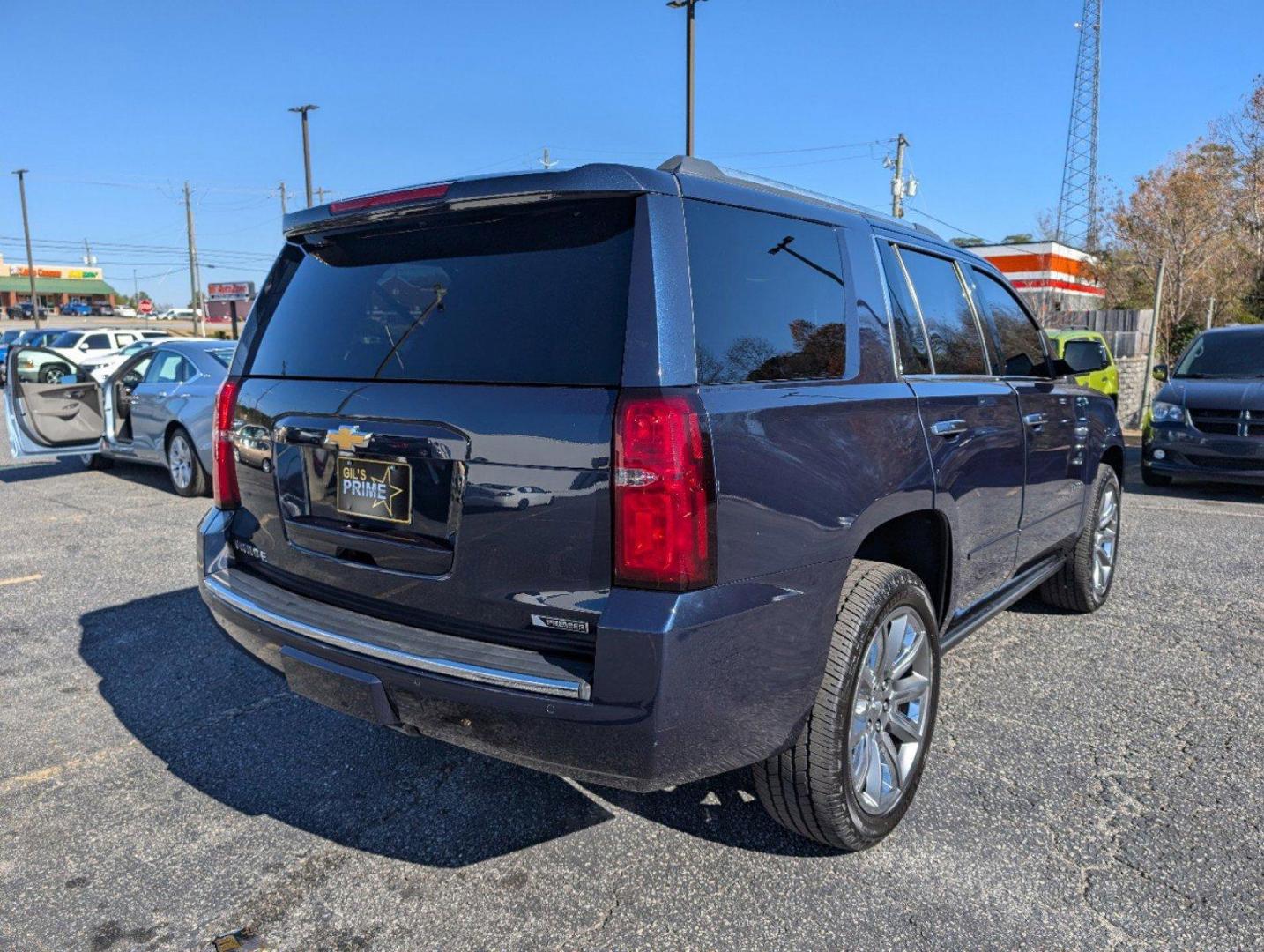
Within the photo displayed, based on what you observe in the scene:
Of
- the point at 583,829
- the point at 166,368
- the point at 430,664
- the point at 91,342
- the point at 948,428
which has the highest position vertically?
the point at 91,342

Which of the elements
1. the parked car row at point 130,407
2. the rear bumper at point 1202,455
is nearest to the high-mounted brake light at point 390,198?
the parked car row at point 130,407

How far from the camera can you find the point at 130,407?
372 inches

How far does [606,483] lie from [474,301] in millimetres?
698

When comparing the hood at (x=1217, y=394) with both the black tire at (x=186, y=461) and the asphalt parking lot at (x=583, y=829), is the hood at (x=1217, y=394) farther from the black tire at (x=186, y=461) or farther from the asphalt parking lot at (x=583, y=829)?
the black tire at (x=186, y=461)

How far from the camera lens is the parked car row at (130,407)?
8672mm

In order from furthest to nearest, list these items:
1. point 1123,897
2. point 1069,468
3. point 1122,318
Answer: point 1122,318
point 1069,468
point 1123,897

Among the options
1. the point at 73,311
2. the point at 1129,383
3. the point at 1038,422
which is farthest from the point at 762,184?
the point at 73,311

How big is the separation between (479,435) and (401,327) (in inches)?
21.2

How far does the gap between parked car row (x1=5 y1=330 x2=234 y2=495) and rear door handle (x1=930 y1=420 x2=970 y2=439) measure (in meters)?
7.09

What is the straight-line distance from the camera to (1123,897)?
8.43 feet

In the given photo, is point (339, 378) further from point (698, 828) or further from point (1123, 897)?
point (1123, 897)

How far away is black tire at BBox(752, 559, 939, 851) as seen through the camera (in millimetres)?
2531

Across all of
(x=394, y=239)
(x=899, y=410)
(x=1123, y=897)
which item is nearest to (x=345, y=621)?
(x=394, y=239)

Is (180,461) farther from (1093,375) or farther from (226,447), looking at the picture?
(1093,375)
